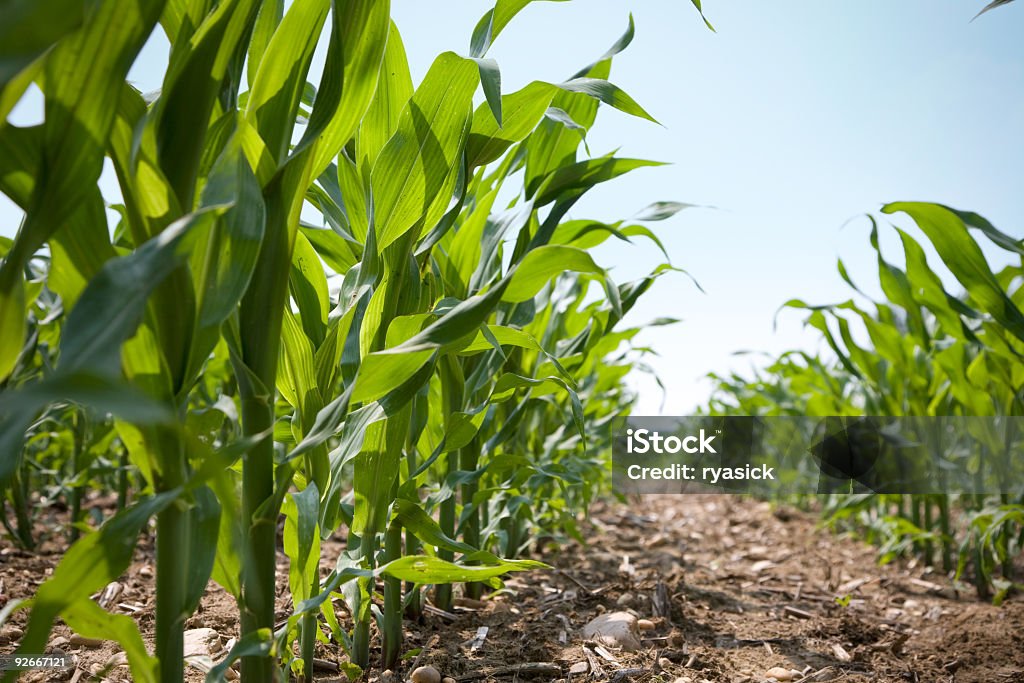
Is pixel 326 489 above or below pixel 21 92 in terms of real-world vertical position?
below

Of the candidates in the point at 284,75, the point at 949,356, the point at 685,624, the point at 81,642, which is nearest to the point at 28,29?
the point at 284,75

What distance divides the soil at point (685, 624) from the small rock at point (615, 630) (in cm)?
3

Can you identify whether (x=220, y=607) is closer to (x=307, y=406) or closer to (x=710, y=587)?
(x=307, y=406)

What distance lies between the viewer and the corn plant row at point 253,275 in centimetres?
52

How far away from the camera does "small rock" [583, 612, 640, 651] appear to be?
4.14ft

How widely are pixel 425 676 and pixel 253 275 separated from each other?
0.64 m

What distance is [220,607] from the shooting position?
136 cm

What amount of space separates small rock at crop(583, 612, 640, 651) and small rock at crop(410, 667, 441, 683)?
1.29 ft

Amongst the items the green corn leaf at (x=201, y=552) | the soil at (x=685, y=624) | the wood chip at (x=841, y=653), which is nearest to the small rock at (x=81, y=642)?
the soil at (x=685, y=624)

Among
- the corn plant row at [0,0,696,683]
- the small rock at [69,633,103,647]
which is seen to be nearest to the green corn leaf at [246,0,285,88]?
the corn plant row at [0,0,696,683]

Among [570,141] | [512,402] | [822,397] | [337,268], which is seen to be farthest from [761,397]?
[337,268]

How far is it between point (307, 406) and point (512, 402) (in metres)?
0.84

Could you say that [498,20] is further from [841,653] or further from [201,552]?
[841,653]
